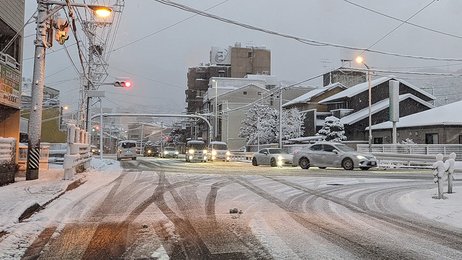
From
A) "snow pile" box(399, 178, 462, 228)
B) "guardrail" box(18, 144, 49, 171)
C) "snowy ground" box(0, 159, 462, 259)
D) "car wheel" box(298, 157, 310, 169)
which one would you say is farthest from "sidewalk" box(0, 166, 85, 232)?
"car wheel" box(298, 157, 310, 169)

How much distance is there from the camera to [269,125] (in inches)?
2265

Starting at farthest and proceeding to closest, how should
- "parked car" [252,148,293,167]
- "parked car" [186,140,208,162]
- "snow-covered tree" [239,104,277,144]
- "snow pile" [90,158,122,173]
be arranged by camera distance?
"snow-covered tree" [239,104,277,144], "parked car" [186,140,208,162], "parked car" [252,148,293,167], "snow pile" [90,158,122,173]

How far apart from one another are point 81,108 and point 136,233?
984 inches

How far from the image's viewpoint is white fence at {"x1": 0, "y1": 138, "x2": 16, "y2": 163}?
13.5m

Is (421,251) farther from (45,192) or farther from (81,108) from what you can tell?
(81,108)

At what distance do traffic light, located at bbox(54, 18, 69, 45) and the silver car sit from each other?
50.7 feet

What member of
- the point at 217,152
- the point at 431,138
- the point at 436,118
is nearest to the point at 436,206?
the point at 431,138

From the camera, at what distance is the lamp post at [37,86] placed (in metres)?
15.3

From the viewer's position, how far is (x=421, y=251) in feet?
21.0

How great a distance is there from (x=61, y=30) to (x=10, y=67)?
2606 millimetres

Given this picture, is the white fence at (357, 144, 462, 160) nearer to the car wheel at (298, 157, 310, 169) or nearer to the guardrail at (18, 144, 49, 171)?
the car wheel at (298, 157, 310, 169)

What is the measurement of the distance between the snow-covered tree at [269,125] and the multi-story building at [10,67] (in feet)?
124

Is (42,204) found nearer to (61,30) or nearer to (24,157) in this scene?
(61,30)

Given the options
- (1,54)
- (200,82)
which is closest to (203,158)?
(1,54)
